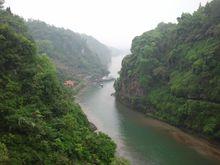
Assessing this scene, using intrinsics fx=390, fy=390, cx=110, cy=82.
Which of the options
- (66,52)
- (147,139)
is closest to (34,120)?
(147,139)

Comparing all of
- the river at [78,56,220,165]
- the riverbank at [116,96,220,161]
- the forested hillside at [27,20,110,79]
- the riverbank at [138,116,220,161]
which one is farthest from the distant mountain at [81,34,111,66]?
the riverbank at [138,116,220,161]

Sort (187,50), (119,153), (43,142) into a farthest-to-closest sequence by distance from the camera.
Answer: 1. (187,50)
2. (119,153)
3. (43,142)

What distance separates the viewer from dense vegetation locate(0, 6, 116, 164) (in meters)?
30.9

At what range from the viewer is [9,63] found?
40.9 metres

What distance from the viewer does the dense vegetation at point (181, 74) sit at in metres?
53.8

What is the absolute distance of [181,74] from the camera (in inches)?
2525

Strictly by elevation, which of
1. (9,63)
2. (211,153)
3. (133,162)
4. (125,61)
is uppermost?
(125,61)

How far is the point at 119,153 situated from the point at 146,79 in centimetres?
2793

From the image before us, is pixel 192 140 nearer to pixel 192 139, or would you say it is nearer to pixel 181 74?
pixel 192 139

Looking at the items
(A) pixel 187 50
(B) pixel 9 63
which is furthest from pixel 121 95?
(B) pixel 9 63

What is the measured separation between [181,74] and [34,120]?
3559 cm

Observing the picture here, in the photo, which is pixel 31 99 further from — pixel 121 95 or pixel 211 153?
pixel 121 95

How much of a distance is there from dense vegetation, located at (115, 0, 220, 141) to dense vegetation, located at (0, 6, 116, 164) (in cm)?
1731

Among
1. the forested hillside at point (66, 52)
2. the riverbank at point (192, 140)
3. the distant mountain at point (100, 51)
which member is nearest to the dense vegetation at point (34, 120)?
the riverbank at point (192, 140)
